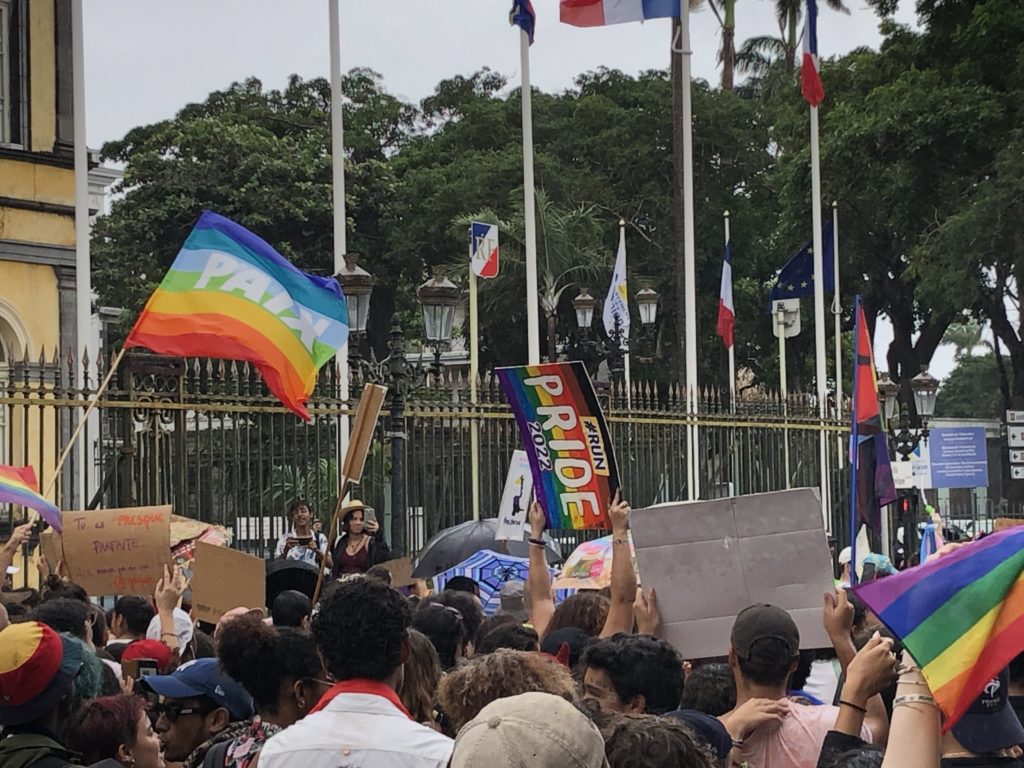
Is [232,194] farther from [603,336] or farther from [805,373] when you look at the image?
[805,373]

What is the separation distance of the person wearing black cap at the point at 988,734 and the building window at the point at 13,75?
17445 mm

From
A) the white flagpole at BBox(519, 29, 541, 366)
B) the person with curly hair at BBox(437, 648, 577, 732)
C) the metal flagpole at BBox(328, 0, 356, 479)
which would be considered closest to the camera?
the person with curly hair at BBox(437, 648, 577, 732)

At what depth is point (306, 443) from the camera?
14.5m

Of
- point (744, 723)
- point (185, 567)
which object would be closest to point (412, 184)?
point (185, 567)

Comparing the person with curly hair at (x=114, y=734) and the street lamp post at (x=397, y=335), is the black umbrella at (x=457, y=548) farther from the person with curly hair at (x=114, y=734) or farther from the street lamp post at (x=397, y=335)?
the person with curly hair at (x=114, y=734)

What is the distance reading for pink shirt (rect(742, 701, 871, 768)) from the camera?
4.50 metres

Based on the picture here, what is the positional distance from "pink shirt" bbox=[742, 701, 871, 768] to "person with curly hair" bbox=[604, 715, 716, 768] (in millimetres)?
922

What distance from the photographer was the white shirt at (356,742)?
12.2ft

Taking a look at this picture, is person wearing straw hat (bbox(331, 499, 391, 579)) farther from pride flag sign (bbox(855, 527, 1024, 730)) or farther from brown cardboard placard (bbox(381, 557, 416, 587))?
pride flag sign (bbox(855, 527, 1024, 730))

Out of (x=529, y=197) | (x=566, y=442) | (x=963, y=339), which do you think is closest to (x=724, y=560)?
(x=566, y=442)

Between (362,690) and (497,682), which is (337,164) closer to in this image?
(497,682)

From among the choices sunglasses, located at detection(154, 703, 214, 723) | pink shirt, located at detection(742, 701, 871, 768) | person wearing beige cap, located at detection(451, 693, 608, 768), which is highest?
person wearing beige cap, located at detection(451, 693, 608, 768)

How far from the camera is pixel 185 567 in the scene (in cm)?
1017

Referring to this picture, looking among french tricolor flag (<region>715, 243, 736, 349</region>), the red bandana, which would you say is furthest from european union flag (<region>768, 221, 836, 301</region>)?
the red bandana
